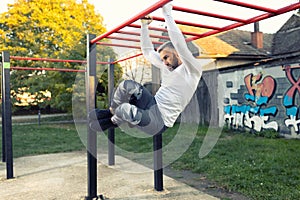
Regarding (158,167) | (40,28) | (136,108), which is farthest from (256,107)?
(40,28)

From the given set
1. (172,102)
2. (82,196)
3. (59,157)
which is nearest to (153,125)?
(172,102)

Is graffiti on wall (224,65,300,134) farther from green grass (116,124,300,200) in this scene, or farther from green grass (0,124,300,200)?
green grass (116,124,300,200)

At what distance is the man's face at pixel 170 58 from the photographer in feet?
8.59

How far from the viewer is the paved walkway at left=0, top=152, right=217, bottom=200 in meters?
3.44

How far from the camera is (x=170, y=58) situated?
103 inches

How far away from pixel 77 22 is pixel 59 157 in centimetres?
1010

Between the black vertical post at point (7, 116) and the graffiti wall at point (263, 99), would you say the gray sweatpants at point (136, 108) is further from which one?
the graffiti wall at point (263, 99)

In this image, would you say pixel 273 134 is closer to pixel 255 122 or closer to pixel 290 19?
pixel 255 122

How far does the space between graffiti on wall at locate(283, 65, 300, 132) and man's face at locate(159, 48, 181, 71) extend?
5583 mm

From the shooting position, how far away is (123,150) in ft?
21.1

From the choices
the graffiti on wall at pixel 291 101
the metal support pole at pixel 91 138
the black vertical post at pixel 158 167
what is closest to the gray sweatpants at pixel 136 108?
the metal support pole at pixel 91 138

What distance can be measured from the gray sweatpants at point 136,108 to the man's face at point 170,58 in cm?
34

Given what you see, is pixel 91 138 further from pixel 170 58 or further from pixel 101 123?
pixel 170 58

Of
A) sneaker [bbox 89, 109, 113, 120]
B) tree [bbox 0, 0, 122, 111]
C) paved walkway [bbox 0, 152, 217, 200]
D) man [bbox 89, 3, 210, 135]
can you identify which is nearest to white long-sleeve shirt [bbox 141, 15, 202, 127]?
man [bbox 89, 3, 210, 135]
